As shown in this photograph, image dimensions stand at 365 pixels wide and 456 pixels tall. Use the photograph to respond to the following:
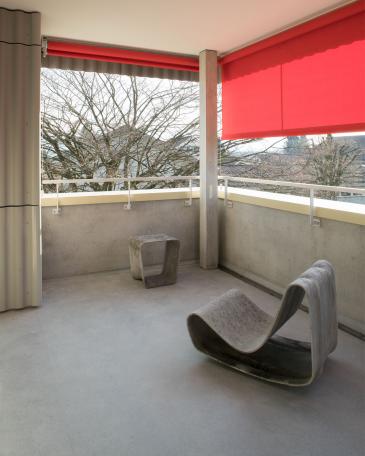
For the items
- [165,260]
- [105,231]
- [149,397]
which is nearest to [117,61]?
[105,231]

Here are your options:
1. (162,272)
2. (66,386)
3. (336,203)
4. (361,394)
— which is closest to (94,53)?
(162,272)

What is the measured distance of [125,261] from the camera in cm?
558

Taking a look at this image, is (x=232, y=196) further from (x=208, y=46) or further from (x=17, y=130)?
(x=17, y=130)

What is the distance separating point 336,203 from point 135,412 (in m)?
2.74

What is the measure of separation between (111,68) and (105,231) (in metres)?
1.98

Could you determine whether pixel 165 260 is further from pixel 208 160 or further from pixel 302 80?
pixel 302 80

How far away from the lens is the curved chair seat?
2.63 m

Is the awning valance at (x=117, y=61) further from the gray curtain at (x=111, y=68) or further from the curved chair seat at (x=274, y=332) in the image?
the curved chair seat at (x=274, y=332)

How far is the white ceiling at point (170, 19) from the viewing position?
3.79 m

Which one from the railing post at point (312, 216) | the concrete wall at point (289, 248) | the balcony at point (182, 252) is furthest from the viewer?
the railing post at point (312, 216)

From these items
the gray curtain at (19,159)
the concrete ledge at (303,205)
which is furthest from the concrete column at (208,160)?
the gray curtain at (19,159)

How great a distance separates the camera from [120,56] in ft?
16.8

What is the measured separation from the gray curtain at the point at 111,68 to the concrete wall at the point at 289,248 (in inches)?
70.2

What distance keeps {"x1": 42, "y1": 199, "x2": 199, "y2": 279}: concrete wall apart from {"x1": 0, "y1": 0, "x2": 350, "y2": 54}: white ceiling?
1948 millimetres
